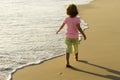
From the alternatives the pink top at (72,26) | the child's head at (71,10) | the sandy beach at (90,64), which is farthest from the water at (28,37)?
the child's head at (71,10)

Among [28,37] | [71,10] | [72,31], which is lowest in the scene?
[28,37]

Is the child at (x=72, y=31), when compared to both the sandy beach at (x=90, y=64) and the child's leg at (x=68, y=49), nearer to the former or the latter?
the child's leg at (x=68, y=49)

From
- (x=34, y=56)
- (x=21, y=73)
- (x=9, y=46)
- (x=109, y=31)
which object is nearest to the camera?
(x=21, y=73)

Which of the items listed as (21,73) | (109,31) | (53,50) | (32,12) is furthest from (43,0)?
(21,73)

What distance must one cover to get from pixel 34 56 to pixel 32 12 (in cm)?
741

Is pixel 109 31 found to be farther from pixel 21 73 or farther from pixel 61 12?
pixel 61 12

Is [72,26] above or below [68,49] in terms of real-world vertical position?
above

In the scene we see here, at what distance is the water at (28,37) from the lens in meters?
8.13

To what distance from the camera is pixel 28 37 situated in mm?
10492

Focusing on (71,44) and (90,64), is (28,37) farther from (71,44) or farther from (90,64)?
(90,64)

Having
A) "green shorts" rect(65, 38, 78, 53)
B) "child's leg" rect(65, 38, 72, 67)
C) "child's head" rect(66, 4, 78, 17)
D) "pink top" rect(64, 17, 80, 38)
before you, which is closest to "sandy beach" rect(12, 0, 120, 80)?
"child's leg" rect(65, 38, 72, 67)

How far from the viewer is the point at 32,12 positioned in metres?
15.7

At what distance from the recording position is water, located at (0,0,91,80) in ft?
26.7

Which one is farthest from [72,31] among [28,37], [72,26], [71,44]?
[28,37]
